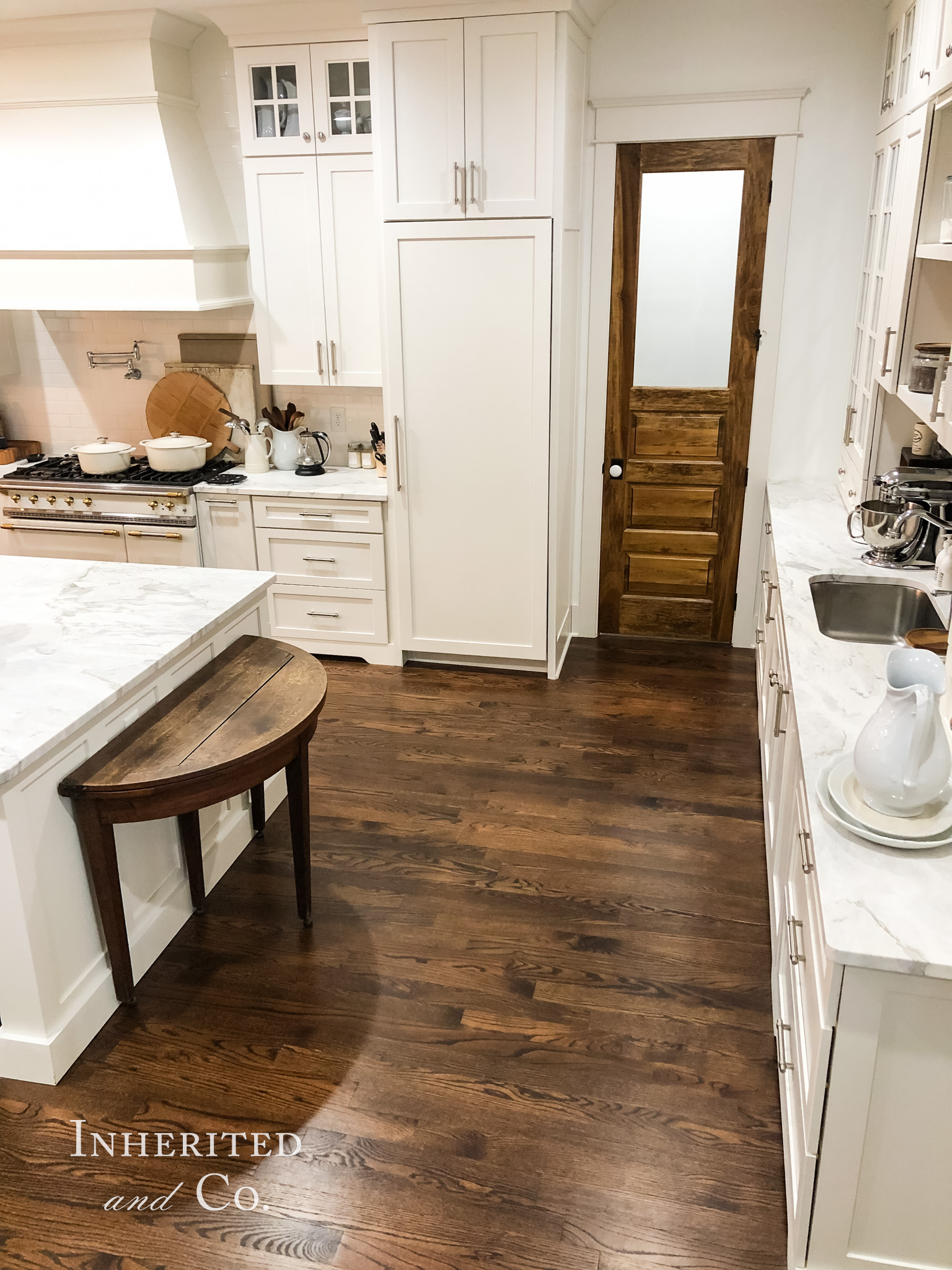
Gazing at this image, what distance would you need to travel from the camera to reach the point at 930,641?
269cm

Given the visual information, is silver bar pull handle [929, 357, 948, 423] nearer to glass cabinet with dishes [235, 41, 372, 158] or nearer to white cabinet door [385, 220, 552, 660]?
white cabinet door [385, 220, 552, 660]

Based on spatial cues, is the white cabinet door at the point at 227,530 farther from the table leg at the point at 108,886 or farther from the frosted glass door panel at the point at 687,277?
the table leg at the point at 108,886

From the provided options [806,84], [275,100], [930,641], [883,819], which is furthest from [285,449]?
[883,819]

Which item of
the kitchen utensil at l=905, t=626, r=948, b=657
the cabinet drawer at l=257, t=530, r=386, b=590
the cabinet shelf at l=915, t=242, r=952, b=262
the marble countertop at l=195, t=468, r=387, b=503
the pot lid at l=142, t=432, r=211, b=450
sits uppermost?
the cabinet shelf at l=915, t=242, r=952, b=262

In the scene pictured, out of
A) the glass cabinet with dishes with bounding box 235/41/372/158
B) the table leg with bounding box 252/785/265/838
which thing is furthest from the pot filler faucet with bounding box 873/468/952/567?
the glass cabinet with dishes with bounding box 235/41/372/158

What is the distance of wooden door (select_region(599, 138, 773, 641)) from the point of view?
439 centimetres

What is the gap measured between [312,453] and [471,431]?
118 centimetres

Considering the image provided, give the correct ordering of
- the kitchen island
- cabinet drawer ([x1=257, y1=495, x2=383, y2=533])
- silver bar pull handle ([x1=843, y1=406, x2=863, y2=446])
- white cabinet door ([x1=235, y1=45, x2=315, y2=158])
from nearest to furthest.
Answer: the kitchen island < silver bar pull handle ([x1=843, y1=406, x2=863, y2=446]) < white cabinet door ([x1=235, y1=45, x2=315, y2=158]) < cabinet drawer ([x1=257, y1=495, x2=383, y2=533])

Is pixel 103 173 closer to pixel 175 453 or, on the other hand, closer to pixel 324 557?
pixel 175 453

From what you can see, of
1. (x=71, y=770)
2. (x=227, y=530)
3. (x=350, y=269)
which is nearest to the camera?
(x=71, y=770)

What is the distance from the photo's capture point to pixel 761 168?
14.1ft

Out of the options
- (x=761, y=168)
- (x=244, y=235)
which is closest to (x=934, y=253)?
(x=761, y=168)

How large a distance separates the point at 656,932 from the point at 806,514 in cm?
201

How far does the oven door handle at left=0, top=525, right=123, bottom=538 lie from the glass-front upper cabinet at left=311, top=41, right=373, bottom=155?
1.96 m
